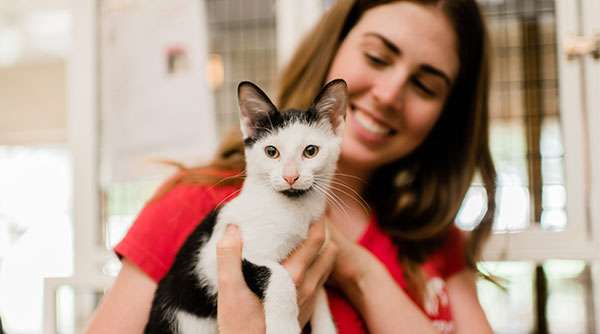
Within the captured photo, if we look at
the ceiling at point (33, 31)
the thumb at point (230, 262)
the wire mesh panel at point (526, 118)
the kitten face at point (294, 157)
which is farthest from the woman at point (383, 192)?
the ceiling at point (33, 31)

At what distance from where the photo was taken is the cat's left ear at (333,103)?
23.2 inches

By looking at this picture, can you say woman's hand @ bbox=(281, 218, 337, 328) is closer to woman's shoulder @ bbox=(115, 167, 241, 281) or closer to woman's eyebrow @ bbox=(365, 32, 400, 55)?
woman's shoulder @ bbox=(115, 167, 241, 281)

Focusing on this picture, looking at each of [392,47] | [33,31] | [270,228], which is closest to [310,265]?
[270,228]

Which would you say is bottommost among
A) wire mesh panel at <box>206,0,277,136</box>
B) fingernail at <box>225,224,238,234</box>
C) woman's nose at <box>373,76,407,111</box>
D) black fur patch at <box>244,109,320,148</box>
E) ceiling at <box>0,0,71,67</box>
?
fingernail at <box>225,224,238,234</box>

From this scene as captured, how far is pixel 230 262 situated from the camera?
2.10 ft

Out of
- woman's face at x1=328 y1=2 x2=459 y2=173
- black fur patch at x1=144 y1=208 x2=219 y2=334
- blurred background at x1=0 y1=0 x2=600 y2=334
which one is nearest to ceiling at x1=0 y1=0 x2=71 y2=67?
blurred background at x1=0 y1=0 x2=600 y2=334

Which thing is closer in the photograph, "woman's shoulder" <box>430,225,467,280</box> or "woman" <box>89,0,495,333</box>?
"woman" <box>89,0,495,333</box>

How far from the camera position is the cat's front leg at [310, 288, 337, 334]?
0.74 metres

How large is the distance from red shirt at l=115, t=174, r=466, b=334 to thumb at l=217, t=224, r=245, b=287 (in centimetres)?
18

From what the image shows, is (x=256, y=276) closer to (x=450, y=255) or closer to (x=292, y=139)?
(x=292, y=139)

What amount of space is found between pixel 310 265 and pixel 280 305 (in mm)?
167

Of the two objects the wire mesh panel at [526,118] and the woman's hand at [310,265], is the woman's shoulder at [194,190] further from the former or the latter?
the wire mesh panel at [526,118]

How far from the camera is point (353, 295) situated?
0.95 m

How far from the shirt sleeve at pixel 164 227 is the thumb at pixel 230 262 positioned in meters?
0.29
